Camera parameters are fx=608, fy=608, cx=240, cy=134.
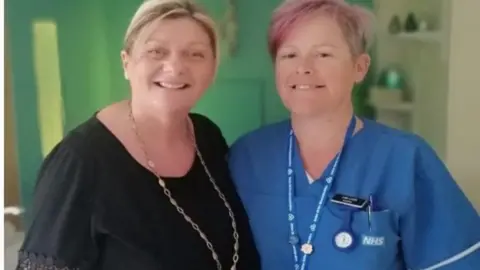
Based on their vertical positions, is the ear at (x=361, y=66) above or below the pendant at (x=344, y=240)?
above

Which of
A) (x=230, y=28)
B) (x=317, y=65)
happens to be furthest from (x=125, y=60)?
(x=317, y=65)

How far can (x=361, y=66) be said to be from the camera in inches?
39.5

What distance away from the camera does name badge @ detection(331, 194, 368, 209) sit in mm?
924

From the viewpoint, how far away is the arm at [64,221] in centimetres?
84

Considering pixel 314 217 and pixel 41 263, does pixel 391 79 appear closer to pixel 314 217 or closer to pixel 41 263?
pixel 314 217

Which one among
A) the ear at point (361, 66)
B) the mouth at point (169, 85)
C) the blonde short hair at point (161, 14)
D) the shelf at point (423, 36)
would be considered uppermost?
the blonde short hair at point (161, 14)

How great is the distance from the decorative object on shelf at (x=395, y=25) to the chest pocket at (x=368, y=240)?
13.1 inches

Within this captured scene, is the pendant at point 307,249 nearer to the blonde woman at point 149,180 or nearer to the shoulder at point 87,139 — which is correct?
the blonde woman at point 149,180

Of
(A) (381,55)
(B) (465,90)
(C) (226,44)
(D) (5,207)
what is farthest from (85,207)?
(B) (465,90)

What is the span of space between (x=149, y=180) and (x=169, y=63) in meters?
0.18

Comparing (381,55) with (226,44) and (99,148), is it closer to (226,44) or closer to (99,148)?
(226,44)

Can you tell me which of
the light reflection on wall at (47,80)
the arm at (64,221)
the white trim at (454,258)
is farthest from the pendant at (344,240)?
the light reflection on wall at (47,80)

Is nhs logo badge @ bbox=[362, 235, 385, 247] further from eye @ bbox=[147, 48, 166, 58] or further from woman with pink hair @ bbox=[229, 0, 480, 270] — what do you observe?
eye @ bbox=[147, 48, 166, 58]

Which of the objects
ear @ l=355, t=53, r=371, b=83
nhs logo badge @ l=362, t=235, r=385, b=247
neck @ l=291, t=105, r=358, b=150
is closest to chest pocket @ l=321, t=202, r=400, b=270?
nhs logo badge @ l=362, t=235, r=385, b=247
